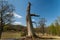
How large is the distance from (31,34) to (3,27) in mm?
7922

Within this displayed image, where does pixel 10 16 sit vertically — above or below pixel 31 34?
above

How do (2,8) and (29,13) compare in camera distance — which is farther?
(2,8)

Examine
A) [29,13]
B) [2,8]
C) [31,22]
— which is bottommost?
[31,22]

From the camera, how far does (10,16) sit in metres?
16.4

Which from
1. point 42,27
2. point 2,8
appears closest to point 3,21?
point 2,8

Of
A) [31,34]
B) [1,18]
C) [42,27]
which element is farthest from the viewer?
[42,27]

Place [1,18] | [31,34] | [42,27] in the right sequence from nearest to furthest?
1. [31,34]
2. [1,18]
3. [42,27]

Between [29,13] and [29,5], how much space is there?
19.7 inches

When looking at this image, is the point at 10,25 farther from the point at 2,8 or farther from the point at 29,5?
the point at 29,5

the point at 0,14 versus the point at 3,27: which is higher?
the point at 0,14

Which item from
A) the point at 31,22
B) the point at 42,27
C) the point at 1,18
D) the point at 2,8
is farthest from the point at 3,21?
the point at 42,27

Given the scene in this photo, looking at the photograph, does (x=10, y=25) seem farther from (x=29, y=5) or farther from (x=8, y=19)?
(x=29, y=5)

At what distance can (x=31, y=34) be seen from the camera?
8.77 m

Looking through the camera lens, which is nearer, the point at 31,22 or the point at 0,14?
the point at 31,22
